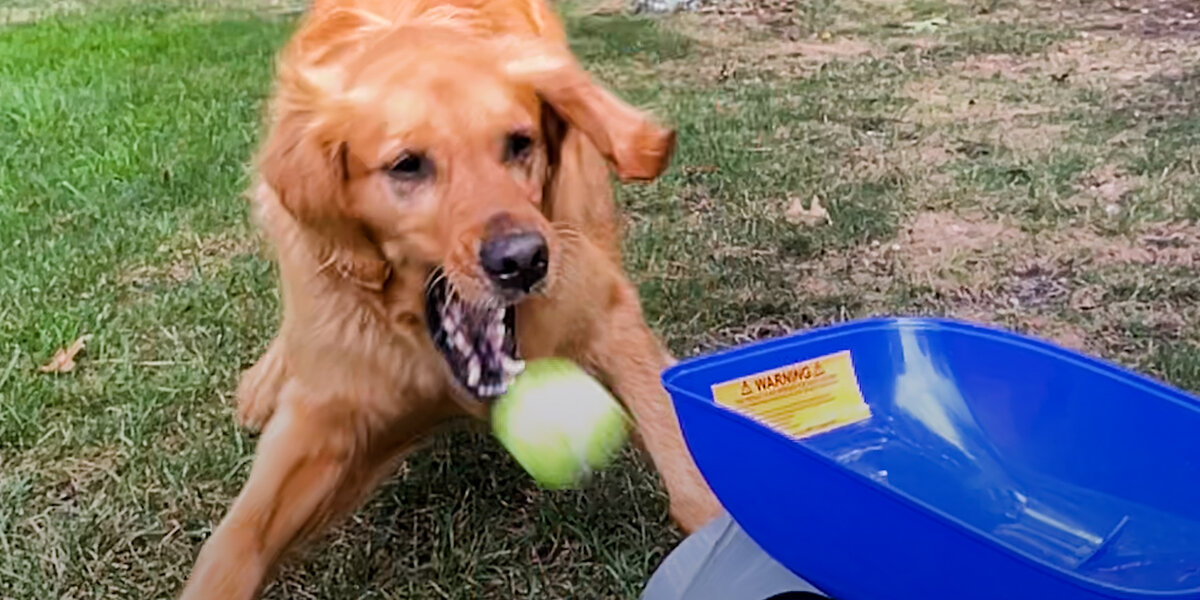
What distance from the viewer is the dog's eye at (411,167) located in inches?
76.2

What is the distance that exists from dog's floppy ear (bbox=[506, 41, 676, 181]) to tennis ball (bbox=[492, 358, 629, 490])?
1.05 ft

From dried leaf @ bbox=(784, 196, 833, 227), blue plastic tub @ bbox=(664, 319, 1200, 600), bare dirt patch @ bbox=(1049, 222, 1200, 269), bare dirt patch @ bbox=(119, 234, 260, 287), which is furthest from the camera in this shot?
dried leaf @ bbox=(784, 196, 833, 227)

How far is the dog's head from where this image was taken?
191 cm

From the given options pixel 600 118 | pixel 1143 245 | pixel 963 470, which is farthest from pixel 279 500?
pixel 1143 245

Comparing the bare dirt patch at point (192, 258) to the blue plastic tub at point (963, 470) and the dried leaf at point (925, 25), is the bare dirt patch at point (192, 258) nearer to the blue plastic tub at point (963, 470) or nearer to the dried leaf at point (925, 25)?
the blue plastic tub at point (963, 470)

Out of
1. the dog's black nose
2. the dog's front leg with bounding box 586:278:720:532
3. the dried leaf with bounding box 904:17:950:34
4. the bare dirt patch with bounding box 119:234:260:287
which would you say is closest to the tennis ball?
the dog's front leg with bounding box 586:278:720:532

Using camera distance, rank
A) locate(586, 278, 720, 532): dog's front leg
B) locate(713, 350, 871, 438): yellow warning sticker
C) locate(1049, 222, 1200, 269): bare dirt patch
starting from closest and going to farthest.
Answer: locate(713, 350, 871, 438): yellow warning sticker
locate(586, 278, 720, 532): dog's front leg
locate(1049, 222, 1200, 269): bare dirt patch

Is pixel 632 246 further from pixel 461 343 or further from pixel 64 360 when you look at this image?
pixel 461 343

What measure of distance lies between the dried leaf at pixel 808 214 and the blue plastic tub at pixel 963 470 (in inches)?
67.3

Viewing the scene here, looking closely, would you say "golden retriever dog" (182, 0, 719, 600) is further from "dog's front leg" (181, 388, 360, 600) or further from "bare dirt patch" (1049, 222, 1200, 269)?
"bare dirt patch" (1049, 222, 1200, 269)

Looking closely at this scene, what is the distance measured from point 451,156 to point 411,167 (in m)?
0.07

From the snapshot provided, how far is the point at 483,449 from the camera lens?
8.84 feet

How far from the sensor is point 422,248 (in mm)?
2006

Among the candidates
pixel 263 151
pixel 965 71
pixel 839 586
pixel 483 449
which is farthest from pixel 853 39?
pixel 839 586
